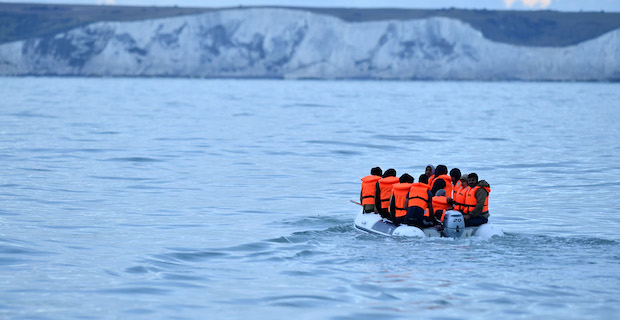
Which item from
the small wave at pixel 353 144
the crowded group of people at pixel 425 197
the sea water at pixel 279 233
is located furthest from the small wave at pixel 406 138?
the crowded group of people at pixel 425 197

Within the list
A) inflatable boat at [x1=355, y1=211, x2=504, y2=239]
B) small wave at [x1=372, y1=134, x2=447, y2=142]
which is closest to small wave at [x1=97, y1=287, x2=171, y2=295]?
inflatable boat at [x1=355, y1=211, x2=504, y2=239]

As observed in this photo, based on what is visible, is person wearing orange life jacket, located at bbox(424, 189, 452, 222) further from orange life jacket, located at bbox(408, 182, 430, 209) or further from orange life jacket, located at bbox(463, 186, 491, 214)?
orange life jacket, located at bbox(408, 182, 430, 209)

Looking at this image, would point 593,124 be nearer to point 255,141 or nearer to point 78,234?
point 255,141

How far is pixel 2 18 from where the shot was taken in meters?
148

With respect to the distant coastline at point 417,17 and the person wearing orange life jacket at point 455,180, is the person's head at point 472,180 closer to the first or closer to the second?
the person wearing orange life jacket at point 455,180

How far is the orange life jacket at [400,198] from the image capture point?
604 inches

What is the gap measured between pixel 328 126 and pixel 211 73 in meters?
97.7

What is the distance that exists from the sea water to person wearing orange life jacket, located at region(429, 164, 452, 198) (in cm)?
138

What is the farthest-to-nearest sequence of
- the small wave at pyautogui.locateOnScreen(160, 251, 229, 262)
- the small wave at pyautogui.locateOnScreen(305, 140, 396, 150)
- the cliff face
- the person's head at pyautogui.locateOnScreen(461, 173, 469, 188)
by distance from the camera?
the cliff face → the small wave at pyautogui.locateOnScreen(305, 140, 396, 150) → the person's head at pyautogui.locateOnScreen(461, 173, 469, 188) → the small wave at pyautogui.locateOnScreen(160, 251, 229, 262)

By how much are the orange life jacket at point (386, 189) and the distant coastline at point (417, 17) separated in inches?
5024

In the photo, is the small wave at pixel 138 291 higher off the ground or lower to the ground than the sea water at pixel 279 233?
lower

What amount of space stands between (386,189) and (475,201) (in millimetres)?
1648

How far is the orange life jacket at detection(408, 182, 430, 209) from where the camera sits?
15014 mm

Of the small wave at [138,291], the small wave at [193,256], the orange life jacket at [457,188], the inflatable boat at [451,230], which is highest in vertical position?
the orange life jacket at [457,188]
